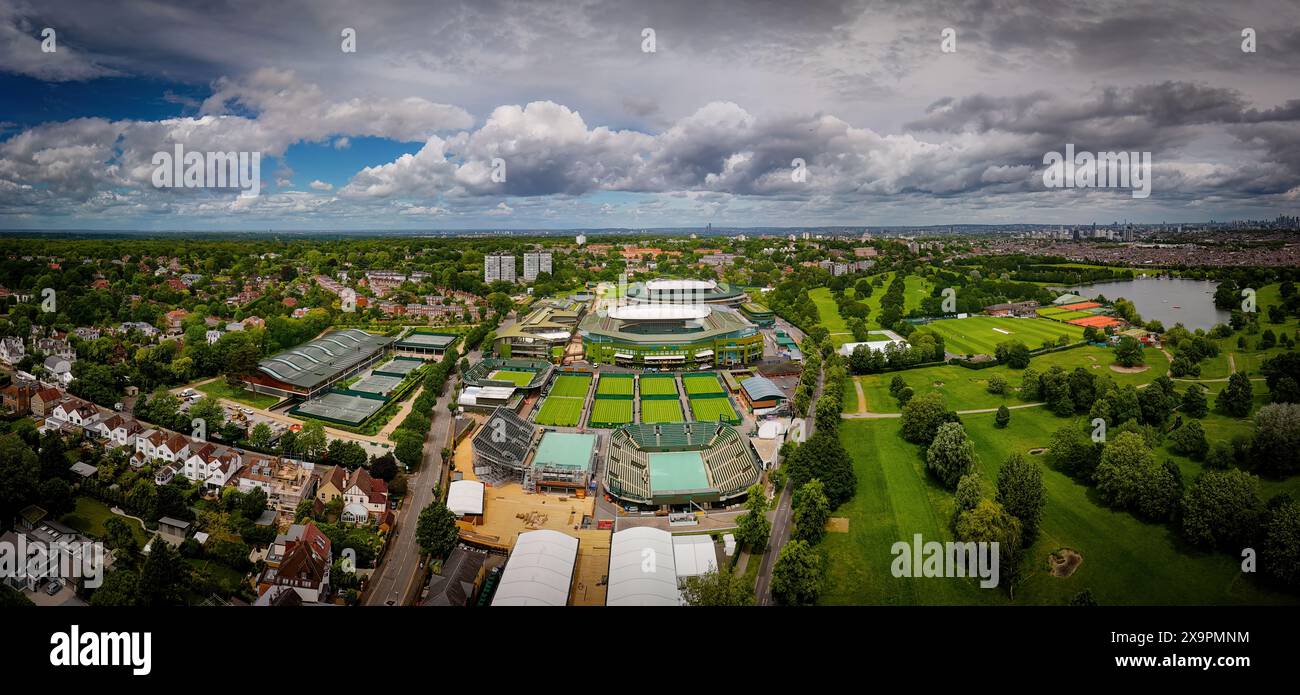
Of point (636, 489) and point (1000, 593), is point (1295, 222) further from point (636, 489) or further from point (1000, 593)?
point (636, 489)

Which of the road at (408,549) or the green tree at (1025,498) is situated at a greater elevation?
the green tree at (1025,498)

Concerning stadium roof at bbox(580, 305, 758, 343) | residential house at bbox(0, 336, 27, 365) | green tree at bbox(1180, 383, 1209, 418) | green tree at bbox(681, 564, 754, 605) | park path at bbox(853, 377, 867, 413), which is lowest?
green tree at bbox(681, 564, 754, 605)

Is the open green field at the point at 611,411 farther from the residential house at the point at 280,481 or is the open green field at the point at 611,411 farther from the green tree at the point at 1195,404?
the green tree at the point at 1195,404

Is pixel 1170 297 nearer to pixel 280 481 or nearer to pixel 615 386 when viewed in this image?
pixel 615 386

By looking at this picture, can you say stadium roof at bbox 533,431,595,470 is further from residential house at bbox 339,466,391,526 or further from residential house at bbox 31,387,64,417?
residential house at bbox 31,387,64,417

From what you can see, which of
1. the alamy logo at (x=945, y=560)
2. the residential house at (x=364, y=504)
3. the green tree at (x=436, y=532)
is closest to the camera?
the alamy logo at (x=945, y=560)

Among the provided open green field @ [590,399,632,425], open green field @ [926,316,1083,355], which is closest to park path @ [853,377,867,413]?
open green field @ [926,316,1083,355]
